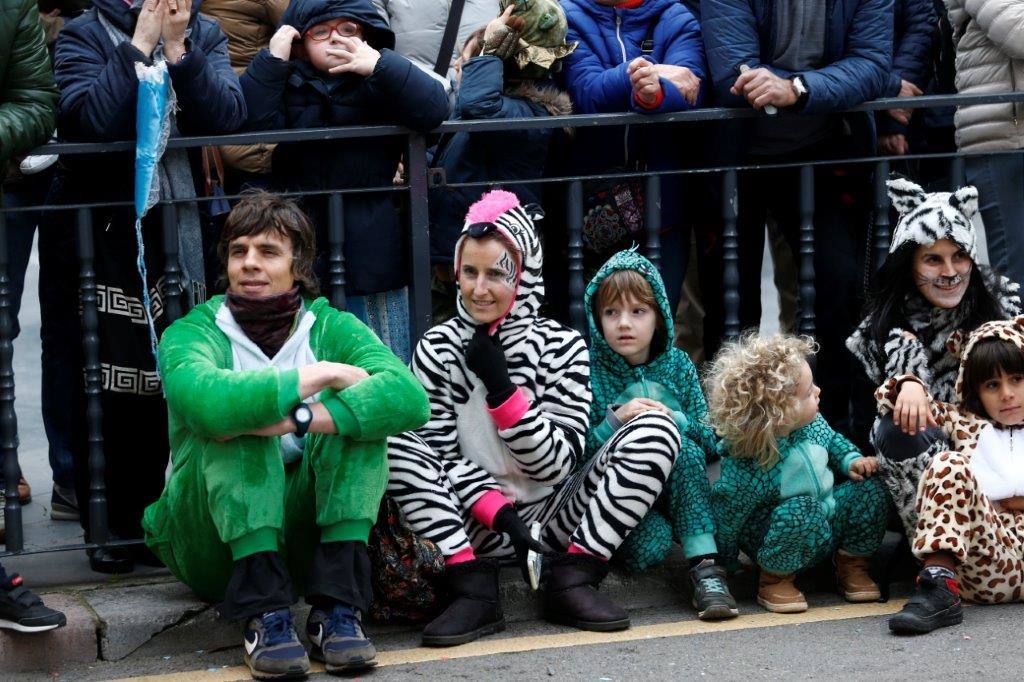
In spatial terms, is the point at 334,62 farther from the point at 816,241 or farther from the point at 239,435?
the point at 816,241

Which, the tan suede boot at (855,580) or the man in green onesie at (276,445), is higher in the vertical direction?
the man in green onesie at (276,445)

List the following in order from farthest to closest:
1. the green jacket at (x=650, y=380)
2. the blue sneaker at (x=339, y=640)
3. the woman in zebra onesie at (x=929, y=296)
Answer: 1. the woman in zebra onesie at (x=929, y=296)
2. the green jacket at (x=650, y=380)
3. the blue sneaker at (x=339, y=640)

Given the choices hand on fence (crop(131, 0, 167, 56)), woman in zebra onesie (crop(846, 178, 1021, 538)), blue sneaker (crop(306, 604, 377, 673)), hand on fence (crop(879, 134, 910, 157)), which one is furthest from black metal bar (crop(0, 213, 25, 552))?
hand on fence (crop(879, 134, 910, 157))

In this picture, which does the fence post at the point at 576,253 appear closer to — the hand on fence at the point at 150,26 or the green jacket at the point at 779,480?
the green jacket at the point at 779,480

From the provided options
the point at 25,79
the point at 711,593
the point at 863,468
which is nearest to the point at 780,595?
the point at 711,593

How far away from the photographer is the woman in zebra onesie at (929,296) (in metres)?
5.56

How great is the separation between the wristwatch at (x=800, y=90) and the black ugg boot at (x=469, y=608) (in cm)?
203

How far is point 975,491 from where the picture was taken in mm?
5062

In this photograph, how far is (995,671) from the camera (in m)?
4.58

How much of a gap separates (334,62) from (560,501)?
1716mm

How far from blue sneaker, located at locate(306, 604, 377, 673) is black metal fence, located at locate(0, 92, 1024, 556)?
2.82 feet

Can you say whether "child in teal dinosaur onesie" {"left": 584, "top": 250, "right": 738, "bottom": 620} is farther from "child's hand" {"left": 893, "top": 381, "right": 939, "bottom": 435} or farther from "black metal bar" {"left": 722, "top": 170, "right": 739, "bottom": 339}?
"child's hand" {"left": 893, "top": 381, "right": 939, "bottom": 435}

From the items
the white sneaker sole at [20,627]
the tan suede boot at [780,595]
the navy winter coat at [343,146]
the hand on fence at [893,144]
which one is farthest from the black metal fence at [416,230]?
the tan suede boot at [780,595]

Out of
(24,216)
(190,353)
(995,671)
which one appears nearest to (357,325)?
(190,353)
